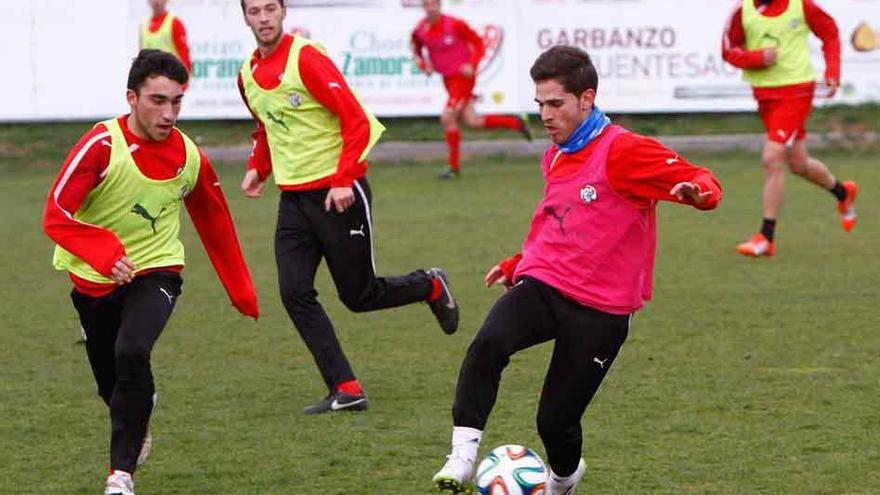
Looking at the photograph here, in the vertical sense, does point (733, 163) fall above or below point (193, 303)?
below

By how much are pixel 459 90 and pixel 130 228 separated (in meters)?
11.7

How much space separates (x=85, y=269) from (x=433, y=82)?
1320 centimetres

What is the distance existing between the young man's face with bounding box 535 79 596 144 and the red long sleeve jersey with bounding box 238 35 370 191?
1916 millimetres

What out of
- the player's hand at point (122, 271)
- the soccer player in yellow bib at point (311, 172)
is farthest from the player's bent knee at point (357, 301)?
the player's hand at point (122, 271)

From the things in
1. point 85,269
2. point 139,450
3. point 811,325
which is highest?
point 85,269

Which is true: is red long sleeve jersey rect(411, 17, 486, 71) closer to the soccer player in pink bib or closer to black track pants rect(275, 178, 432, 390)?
black track pants rect(275, 178, 432, 390)

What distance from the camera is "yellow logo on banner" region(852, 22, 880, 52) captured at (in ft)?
61.0

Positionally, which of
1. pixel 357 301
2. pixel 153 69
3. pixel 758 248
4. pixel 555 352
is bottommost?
pixel 758 248

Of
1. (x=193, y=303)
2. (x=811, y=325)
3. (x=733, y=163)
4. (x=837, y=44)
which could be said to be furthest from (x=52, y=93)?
(x=811, y=325)

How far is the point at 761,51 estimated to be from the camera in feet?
38.8

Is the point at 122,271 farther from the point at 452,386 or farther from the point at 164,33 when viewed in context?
the point at 164,33

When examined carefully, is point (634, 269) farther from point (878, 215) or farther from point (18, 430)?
point (878, 215)

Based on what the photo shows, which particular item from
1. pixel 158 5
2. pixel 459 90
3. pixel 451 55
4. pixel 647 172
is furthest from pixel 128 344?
Result: pixel 459 90

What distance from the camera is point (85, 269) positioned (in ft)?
20.2
